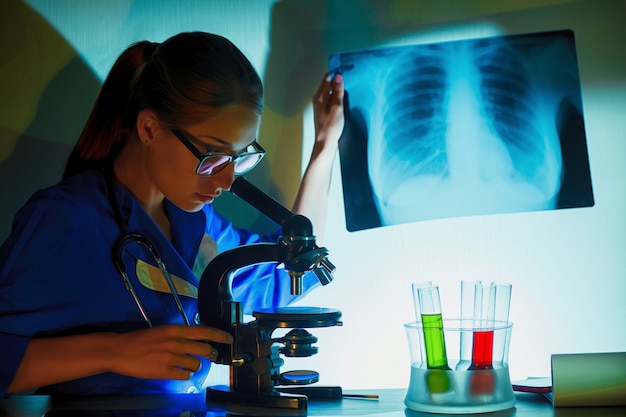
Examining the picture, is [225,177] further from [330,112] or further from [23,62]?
[23,62]

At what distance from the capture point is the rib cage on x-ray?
2045mm

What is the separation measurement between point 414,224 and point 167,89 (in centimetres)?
73

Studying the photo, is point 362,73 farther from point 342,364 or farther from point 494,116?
point 342,364

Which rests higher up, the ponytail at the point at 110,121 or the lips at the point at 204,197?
the ponytail at the point at 110,121

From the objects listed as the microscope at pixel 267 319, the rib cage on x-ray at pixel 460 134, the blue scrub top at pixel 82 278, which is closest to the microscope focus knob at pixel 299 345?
the microscope at pixel 267 319

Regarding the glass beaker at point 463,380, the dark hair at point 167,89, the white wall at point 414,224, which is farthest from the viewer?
the white wall at point 414,224

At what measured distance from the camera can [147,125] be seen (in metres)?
1.76

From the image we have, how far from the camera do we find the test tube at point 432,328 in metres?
1.52

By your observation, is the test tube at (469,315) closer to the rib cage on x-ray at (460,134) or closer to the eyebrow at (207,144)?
the rib cage on x-ray at (460,134)

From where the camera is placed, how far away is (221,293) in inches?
63.4

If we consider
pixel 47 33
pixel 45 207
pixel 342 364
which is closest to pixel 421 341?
pixel 342 364

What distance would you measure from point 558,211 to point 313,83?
708 millimetres

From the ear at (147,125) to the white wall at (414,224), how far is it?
1.28 feet

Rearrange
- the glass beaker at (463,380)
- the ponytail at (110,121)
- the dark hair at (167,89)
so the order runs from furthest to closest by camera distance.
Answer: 1. the ponytail at (110,121)
2. the dark hair at (167,89)
3. the glass beaker at (463,380)
